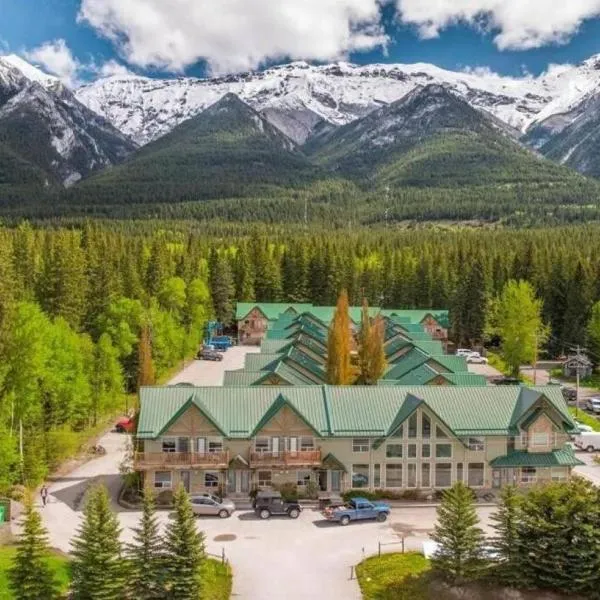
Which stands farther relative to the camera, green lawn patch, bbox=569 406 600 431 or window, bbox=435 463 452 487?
green lawn patch, bbox=569 406 600 431

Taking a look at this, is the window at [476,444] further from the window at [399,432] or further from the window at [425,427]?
the window at [399,432]

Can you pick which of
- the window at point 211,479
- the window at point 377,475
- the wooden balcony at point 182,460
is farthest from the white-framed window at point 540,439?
the window at point 211,479

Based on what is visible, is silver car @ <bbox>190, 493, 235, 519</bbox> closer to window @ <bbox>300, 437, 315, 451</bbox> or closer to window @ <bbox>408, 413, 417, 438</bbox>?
window @ <bbox>300, 437, 315, 451</bbox>

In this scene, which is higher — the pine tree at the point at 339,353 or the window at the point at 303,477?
the pine tree at the point at 339,353

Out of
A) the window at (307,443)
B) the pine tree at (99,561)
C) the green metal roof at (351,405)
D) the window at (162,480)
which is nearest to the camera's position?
the pine tree at (99,561)

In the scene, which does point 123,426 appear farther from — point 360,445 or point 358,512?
point 358,512

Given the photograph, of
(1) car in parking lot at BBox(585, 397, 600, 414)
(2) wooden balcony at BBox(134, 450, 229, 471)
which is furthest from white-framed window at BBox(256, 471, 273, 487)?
(1) car in parking lot at BBox(585, 397, 600, 414)

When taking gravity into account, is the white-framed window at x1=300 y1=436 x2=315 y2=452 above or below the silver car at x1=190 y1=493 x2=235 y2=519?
above
